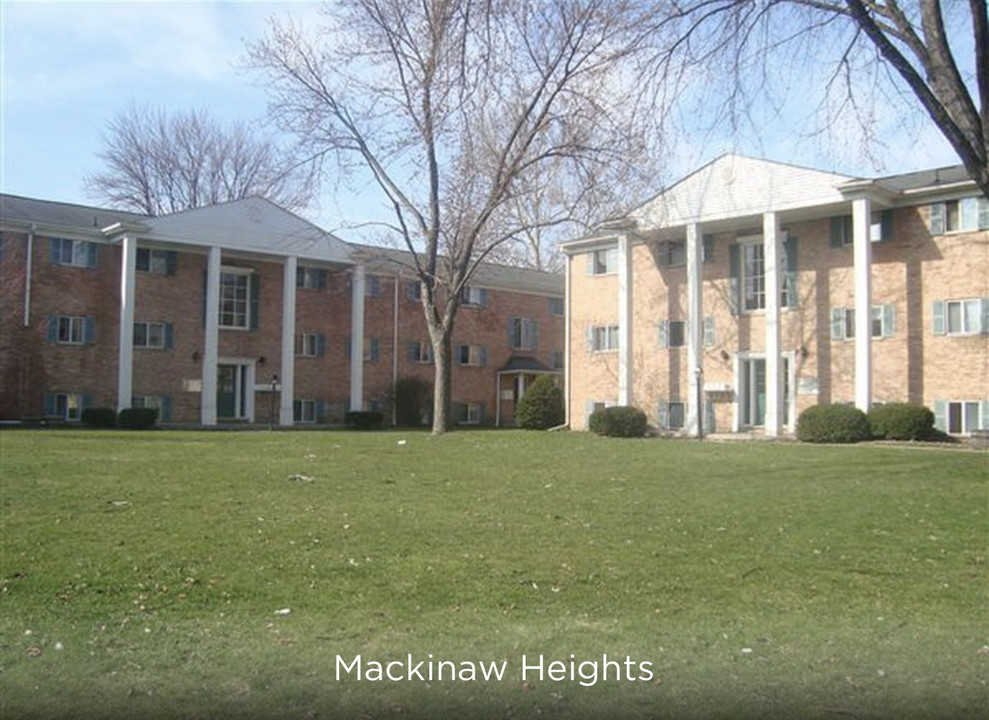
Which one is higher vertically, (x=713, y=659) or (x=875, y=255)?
(x=875, y=255)

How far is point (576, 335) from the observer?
37.3 metres

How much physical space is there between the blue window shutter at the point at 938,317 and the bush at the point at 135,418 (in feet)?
85.0

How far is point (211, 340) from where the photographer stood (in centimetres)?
3741

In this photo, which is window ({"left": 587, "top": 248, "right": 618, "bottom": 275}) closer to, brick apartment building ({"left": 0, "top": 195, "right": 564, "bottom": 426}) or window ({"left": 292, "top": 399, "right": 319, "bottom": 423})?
brick apartment building ({"left": 0, "top": 195, "right": 564, "bottom": 426})

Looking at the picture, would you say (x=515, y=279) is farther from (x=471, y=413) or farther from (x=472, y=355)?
(x=471, y=413)

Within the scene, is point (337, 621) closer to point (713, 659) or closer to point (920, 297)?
point (713, 659)

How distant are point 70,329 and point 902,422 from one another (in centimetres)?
2882

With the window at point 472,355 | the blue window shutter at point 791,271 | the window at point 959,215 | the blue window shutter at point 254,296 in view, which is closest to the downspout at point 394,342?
the window at point 472,355

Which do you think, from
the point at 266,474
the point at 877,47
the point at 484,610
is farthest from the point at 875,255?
the point at 484,610

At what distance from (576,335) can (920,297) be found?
1369 cm

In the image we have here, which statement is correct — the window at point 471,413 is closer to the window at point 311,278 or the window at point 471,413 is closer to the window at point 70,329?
the window at point 311,278

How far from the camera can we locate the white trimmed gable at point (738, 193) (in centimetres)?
2872

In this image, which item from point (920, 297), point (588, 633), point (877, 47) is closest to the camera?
point (588, 633)

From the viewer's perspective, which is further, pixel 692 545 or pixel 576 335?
pixel 576 335
